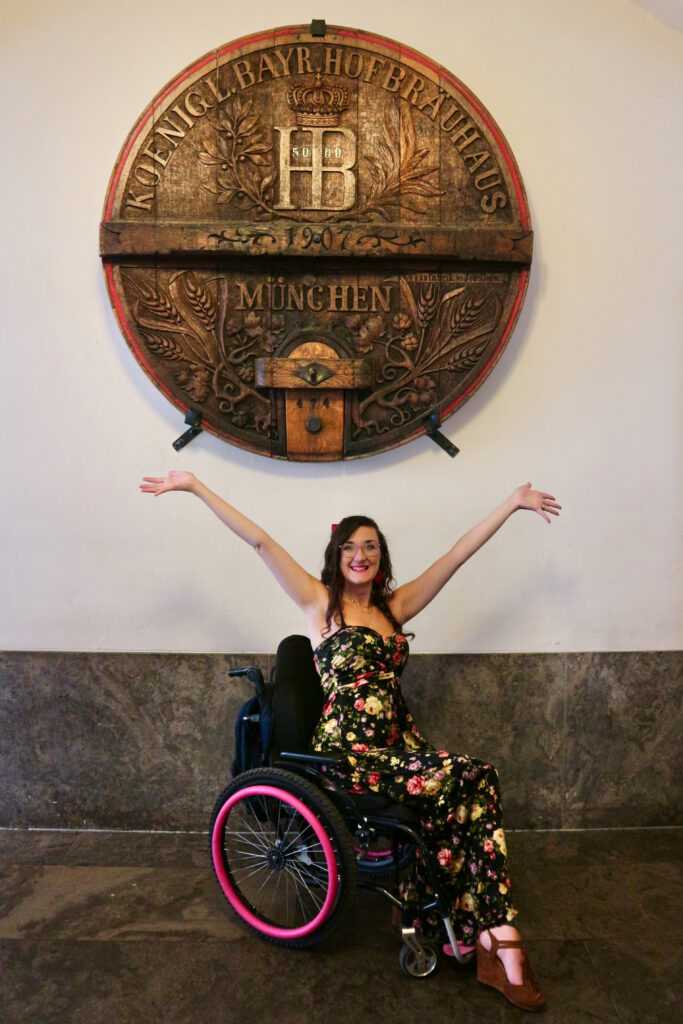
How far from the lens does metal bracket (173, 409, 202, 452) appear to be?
3.08 metres

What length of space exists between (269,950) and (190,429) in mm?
1762

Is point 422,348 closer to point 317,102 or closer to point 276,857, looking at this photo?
point 317,102

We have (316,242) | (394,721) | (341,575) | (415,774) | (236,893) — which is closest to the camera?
(415,774)

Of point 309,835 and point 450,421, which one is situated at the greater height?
point 450,421

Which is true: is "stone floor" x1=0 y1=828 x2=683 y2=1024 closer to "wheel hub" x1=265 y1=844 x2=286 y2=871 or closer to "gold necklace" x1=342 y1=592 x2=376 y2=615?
"wheel hub" x1=265 y1=844 x2=286 y2=871

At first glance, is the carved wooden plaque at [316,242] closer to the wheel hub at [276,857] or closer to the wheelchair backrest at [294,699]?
the wheelchair backrest at [294,699]

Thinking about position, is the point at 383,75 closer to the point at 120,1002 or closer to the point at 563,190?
the point at 563,190

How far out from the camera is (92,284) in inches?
123

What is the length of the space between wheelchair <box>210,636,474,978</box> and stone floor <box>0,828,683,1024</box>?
0.10 metres

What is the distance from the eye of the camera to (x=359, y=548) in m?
2.71

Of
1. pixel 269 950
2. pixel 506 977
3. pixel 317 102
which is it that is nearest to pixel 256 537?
pixel 269 950

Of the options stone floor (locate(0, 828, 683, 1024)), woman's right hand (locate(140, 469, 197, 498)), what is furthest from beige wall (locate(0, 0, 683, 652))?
stone floor (locate(0, 828, 683, 1024))

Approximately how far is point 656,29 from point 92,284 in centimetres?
229

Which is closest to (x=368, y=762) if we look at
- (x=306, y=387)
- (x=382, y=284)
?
(x=306, y=387)
